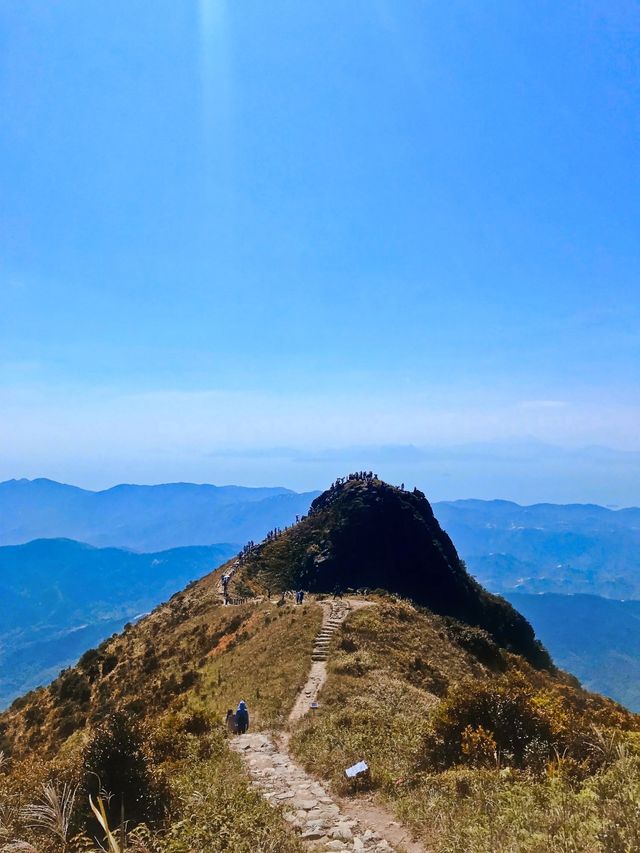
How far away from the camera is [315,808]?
40.0ft

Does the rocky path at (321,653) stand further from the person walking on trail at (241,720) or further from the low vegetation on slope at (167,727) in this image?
the person walking on trail at (241,720)

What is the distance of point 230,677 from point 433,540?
54221mm

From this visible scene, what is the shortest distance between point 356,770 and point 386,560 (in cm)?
6117

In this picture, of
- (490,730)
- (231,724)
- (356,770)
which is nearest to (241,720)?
(231,724)

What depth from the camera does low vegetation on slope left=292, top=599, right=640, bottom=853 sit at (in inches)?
332

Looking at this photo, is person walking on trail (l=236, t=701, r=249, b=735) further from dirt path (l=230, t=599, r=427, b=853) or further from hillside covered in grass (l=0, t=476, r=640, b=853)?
dirt path (l=230, t=599, r=427, b=853)

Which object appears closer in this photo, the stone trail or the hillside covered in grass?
the hillside covered in grass

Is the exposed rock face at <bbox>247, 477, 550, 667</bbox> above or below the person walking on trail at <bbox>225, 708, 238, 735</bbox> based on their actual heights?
below

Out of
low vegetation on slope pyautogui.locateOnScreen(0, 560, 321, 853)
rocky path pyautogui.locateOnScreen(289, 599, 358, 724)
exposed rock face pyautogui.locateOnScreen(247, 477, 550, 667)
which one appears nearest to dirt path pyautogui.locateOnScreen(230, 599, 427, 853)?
low vegetation on slope pyautogui.locateOnScreen(0, 560, 321, 853)

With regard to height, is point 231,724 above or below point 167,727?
below

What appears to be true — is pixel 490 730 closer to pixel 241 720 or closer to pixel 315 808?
pixel 315 808

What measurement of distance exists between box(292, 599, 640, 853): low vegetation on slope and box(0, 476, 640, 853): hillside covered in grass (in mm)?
43

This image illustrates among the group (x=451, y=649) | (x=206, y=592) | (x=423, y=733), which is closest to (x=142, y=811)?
(x=423, y=733)

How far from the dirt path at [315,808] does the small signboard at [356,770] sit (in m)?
0.65
